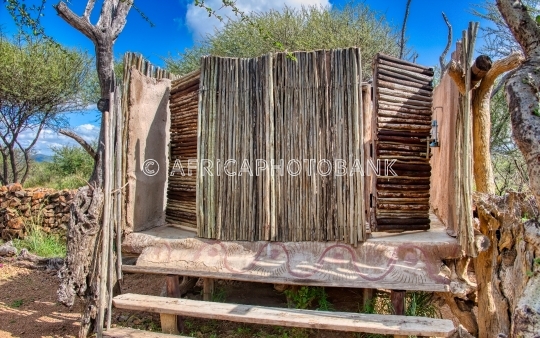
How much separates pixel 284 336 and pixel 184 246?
5.15 ft

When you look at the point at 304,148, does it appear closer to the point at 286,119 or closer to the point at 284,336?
the point at 286,119

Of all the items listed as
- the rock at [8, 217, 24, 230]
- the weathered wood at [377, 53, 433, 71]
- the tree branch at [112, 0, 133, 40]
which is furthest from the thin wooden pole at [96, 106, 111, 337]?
the rock at [8, 217, 24, 230]

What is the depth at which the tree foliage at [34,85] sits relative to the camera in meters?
10.5

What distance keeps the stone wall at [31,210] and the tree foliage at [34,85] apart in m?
3.60

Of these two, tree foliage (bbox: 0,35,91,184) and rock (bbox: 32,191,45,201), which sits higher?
tree foliage (bbox: 0,35,91,184)

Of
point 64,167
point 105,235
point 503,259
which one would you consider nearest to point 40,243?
point 105,235

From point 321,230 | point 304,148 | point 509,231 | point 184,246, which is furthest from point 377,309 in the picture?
point 184,246

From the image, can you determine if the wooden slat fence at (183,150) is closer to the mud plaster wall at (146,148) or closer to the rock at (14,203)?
the mud plaster wall at (146,148)

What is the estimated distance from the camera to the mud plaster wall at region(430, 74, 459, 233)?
4.39 metres

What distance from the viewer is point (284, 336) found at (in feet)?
13.4

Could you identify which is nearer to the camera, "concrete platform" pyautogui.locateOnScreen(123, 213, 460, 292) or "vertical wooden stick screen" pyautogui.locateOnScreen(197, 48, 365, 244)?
"concrete platform" pyautogui.locateOnScreen(123, 213, 460, 292)

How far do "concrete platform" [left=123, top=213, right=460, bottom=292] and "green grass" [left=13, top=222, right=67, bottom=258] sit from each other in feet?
11.4

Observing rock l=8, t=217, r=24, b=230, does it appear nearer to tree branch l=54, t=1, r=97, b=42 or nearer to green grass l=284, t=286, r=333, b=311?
tree branch l=54, t=1, r=97, b=42

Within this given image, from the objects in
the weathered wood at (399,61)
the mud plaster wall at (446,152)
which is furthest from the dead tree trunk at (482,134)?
the weathered wood at (399,61)
